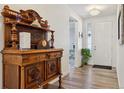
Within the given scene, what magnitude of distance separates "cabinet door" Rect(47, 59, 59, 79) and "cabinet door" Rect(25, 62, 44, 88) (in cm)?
21

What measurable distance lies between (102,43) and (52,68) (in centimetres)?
382

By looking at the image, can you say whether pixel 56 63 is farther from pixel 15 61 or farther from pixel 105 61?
pixel 105 61

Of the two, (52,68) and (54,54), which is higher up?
(54,54)

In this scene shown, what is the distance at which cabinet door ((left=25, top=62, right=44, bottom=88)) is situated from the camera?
192cm

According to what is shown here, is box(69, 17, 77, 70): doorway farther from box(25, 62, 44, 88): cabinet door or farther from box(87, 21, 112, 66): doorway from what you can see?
box(25, 62, 44, 88): cabinet door

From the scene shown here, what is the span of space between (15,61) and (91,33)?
16.0 feet

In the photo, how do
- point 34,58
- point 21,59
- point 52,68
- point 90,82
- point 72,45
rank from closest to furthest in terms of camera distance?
point 21,59 < point 34,58 < point 52,68 < point 90,82 < point 72,45

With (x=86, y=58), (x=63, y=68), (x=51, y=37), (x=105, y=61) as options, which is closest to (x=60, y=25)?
(x=51, y=37)

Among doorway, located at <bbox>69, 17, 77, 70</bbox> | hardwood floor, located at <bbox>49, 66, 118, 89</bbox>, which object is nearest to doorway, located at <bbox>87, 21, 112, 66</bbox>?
doorway, located at <bbox>69, 17, 77, 70</bbox>

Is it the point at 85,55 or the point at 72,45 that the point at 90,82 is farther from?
the point at 72,45

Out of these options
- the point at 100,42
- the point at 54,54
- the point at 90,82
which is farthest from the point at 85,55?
the point at 54,54

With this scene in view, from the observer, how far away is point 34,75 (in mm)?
2064

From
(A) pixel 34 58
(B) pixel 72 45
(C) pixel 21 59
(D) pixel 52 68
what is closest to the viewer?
(C) pixel 21 59

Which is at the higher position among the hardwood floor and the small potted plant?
the small potted plant
